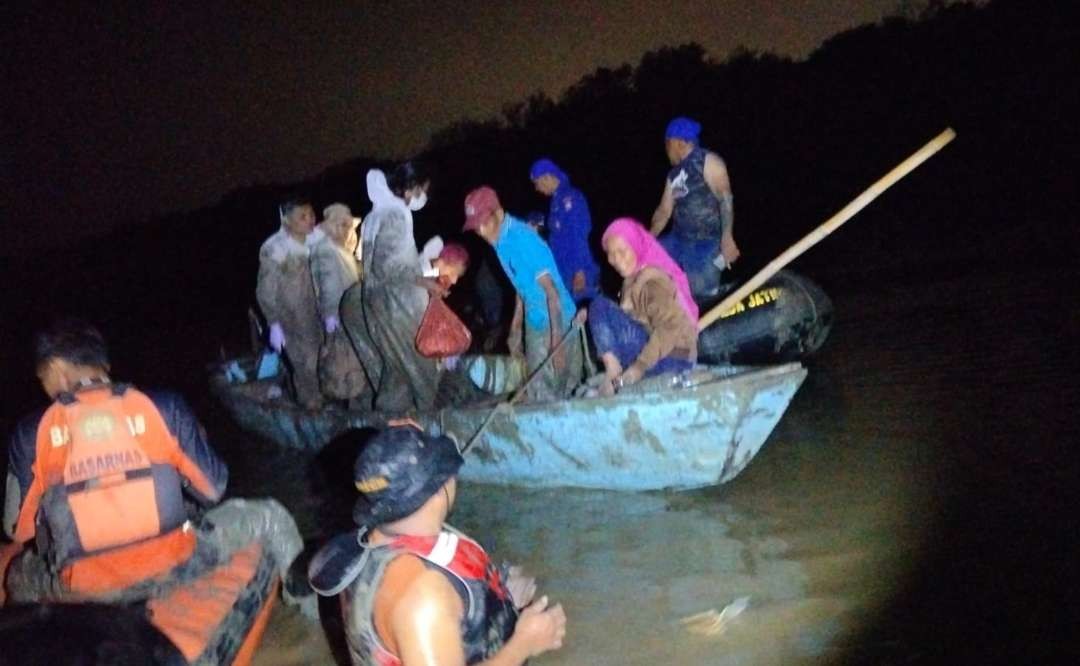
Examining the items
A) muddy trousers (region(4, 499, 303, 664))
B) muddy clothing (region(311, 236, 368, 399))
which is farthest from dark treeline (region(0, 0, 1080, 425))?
muddy trousers (region(4, 499, 303, 664))

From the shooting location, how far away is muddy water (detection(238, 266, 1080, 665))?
4.28m

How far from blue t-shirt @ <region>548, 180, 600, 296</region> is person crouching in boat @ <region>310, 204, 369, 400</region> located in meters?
1.59

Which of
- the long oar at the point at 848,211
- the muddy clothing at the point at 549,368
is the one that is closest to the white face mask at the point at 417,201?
the muddy clothing at the point at 549,368

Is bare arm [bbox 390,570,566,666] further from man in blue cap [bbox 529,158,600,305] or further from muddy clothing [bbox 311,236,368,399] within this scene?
man in blue cap [bbox 529,158,600,305]

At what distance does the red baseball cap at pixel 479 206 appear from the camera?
235 inches

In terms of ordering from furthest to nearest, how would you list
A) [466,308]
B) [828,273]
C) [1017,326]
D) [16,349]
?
[16,349] < [828,273] < [466,308] < [1017,326]

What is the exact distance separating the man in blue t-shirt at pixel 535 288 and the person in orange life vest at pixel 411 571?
3555 millimetres

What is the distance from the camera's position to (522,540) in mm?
6055

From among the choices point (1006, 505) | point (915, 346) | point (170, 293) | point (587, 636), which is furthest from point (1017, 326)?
point (170, 293)

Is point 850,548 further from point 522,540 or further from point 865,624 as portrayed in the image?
point 522,540

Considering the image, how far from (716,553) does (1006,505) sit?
62.5 inches

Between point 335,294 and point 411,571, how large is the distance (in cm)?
520

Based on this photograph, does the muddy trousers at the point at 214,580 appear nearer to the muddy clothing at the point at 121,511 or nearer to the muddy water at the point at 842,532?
the muddy clothing at the point at 121,511

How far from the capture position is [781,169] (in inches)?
932
